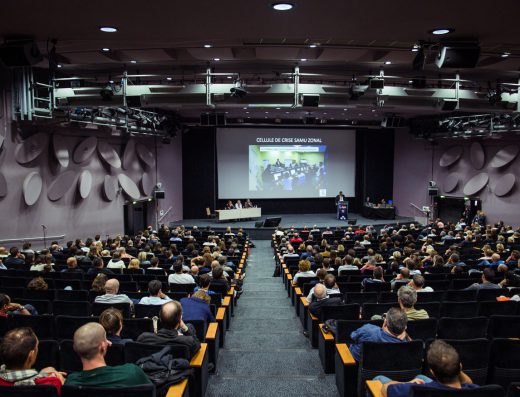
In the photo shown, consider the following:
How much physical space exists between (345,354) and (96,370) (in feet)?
7.88

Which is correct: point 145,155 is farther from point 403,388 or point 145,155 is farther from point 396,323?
point 403,388

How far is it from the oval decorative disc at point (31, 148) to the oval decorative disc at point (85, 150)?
159 cm

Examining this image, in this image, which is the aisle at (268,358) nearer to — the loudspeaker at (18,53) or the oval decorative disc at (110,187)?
the loudspeaker at (18,53)

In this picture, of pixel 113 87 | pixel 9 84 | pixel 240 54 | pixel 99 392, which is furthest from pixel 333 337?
pixel 9 84

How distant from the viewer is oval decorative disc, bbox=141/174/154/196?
18750mm

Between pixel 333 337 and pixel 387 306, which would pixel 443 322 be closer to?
pixel 387 306

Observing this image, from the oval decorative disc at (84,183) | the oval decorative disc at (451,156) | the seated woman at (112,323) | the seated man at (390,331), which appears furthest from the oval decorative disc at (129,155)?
the seated man at (390,331)

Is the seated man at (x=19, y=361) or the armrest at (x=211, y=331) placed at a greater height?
the seated man at (x=19, y=361)

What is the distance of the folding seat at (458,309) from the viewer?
214 inches

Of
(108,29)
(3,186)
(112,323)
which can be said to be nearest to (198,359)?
(112,323)

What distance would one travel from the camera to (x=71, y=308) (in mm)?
5285

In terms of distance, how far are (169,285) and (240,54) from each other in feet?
18.3

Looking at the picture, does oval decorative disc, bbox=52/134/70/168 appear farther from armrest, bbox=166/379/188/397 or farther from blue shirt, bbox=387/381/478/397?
blue shirt, bbox=387/381/478/397

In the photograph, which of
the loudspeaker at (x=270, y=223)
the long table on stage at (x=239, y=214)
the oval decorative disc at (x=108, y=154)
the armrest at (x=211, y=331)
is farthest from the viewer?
the long table on stage at (x=239, y=214)
